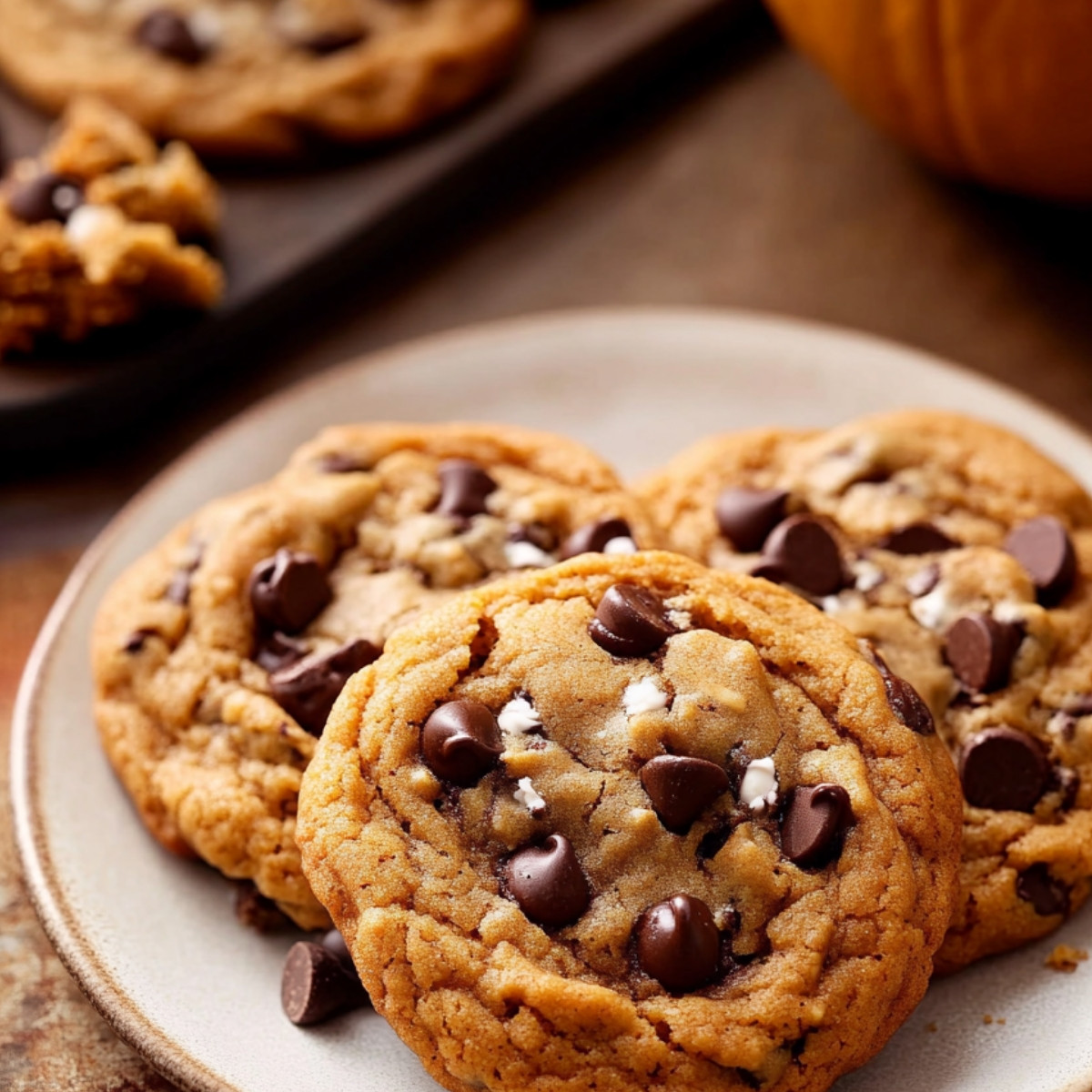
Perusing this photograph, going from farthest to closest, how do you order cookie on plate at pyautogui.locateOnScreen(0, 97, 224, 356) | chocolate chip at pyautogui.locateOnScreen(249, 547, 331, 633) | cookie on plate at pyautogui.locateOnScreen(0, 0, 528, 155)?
1. cookie on plate at pyautogui.locateOnScreen(0, 0, 528, 155)
2. cookie on plate at pyautogui.locateOnScreen(0, 97, 224, 356)
3. chocolate chip at pyautogui.locateOnScreen(249, 547, 331, 633)

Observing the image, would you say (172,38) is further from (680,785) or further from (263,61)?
(680,785)

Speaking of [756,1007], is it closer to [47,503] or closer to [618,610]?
[618,610]

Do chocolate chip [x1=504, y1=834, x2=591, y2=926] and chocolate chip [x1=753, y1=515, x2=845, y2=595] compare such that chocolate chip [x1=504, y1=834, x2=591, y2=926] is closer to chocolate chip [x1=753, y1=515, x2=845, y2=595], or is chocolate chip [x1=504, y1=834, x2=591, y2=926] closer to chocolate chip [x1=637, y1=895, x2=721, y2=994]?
chocolate chip [x1=637, y1=895, x2=721, y2=994]

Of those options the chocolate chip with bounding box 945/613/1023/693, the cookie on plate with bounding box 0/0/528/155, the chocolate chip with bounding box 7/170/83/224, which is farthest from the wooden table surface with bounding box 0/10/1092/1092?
the chocolate chip with bounding box 945/613/1023/693

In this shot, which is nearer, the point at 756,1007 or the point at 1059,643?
the point at 756,1007

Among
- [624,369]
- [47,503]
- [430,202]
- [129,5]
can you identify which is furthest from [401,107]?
[47,503]

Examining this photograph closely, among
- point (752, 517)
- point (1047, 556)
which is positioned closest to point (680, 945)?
point (752, 517)

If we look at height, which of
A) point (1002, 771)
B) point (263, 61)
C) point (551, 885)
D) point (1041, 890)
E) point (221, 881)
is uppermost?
point (263, 61)
